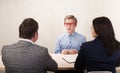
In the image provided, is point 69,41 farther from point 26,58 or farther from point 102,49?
point 26,58

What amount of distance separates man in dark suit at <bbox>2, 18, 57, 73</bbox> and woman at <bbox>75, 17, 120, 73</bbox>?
0.39 metres

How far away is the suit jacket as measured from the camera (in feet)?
6.76

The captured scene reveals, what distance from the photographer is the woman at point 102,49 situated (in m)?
2.20

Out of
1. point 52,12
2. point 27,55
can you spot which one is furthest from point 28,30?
point 52,12

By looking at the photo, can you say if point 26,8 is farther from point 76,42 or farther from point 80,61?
point 80,61

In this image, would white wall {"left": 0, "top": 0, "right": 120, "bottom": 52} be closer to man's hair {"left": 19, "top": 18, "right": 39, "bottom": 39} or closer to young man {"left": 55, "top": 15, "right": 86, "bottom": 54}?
young man {"left": 55, "top": 15, "right": 86, "bottom": 54}

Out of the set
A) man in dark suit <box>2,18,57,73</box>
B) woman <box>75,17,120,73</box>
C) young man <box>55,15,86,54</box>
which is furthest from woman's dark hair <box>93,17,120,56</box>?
young man <box>55,15,86,54</box>

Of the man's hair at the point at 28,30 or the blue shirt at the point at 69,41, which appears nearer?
the man's hair at the point at 28,30

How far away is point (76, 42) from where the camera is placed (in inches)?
149

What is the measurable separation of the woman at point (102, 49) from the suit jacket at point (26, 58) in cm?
42

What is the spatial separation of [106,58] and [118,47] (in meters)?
0.19

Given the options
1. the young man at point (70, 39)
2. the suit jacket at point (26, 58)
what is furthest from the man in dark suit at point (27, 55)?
the young man at point (70, 39)

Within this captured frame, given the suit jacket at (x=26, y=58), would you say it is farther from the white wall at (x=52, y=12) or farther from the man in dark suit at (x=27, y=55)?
the white wall at (x=52, y=12)

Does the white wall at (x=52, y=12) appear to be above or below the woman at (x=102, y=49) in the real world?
above
